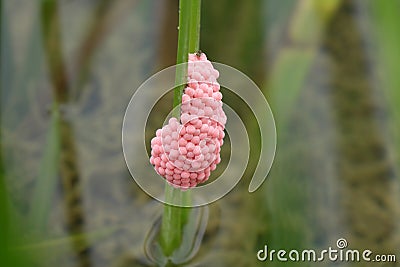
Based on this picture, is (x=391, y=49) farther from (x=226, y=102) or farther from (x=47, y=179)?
(x=47, y=179)

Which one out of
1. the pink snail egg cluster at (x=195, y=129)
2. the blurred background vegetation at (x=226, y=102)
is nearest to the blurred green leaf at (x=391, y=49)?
the blurred background vegetation at (x=226, y=102)

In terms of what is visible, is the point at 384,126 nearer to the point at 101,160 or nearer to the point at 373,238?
the point at 373,238

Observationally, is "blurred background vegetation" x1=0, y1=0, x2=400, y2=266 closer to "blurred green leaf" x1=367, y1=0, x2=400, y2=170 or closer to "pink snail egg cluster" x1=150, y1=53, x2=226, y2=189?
"blurred green leaf" x1=367, y1=0, x2=400, y2=170

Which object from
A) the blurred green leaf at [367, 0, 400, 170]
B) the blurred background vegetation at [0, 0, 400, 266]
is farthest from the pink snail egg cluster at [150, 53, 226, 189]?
the blurred green leaf at [367, 0, 400, 170]

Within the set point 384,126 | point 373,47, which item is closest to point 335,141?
point 384,126

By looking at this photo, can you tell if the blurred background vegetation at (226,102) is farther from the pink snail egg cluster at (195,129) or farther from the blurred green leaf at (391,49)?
the pink snail egg cluster at (195,129)

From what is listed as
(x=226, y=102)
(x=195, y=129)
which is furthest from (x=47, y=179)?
(x=195, y=129)
